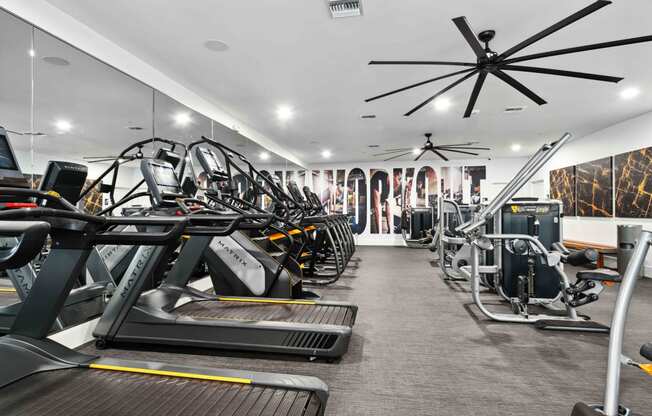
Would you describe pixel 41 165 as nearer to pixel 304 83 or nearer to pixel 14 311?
pixel 14 311

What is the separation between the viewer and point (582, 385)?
6.68 ft

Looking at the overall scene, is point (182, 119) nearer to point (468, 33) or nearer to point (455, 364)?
point (468, 33)

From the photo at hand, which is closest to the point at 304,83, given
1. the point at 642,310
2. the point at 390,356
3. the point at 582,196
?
the point at 390,356

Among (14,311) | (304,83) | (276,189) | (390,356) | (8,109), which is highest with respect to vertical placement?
(304,83)

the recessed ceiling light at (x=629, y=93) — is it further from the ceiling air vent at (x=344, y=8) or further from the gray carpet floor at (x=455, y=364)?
the ceiling air vent at (x=344, y=8)

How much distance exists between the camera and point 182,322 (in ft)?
8.23

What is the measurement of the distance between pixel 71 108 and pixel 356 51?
2961 mm

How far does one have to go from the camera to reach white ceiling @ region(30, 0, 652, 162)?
9.53 ft

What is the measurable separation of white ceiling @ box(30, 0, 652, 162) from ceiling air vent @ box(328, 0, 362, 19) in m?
0.07

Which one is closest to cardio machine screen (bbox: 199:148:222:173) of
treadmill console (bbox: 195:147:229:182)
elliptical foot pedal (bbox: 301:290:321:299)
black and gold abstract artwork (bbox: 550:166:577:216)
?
treadmill console (bbox: 195:147:229:182)

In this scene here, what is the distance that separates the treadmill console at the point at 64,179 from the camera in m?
2.21

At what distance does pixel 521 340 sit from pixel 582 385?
2.40 ft

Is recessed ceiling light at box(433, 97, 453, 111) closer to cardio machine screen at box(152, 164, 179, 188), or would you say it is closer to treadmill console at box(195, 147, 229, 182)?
treadmill console at box(195, 147, 229, 182)

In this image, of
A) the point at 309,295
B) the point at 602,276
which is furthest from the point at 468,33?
the point at 309,295
